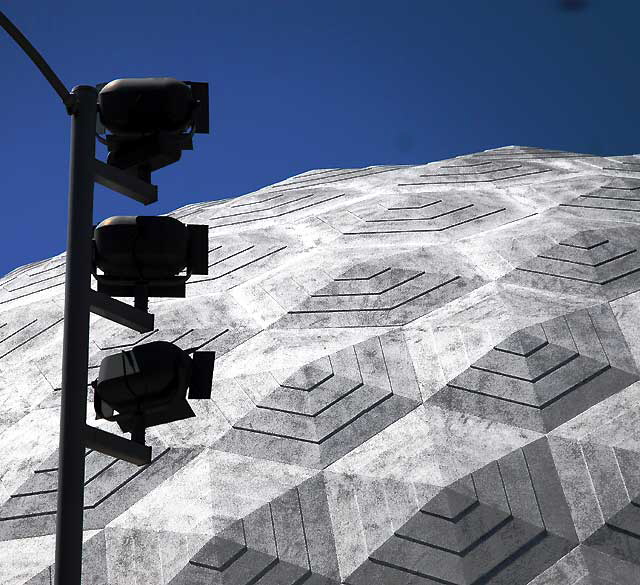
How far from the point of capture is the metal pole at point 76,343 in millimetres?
5582

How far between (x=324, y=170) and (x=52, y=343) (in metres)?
12.7

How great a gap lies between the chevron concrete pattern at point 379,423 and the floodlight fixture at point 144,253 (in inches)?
212

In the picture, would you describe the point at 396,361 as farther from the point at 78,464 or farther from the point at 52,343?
the point at 78,464

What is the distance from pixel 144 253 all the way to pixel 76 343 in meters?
0.70

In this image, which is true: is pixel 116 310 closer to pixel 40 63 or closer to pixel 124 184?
pixel 124 184

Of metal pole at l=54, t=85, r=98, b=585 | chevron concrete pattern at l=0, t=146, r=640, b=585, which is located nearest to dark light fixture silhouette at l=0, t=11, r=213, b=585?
metal pole at l=54, t=85, r=98, b=585

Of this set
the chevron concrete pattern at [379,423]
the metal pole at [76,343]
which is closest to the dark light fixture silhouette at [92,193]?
the metal pole at [76,343]

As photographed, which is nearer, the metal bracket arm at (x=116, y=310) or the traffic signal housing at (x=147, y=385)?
the traffic signal housing at (x=147, y=385)

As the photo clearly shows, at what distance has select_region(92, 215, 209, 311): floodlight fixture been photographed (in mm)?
5996

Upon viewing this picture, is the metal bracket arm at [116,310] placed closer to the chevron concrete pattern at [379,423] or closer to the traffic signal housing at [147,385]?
the traffic signal housing at [147,385]

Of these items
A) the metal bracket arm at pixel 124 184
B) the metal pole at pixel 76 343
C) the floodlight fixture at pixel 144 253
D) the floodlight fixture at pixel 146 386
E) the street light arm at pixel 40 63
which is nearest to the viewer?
the street light arm at pixel 40 63

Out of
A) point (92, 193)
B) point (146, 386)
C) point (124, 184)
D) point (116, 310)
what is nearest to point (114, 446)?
point (146, 386)

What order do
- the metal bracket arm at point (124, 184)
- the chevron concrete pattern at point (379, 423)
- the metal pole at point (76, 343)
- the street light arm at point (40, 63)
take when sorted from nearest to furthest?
1. the street light arm at point (40, 63)
2. the metal pole at point (76, 343)
3. the metal bracket arm at point (124, 184)
4. the chevron concrete pattern at point (379, 423)

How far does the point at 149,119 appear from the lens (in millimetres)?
6230
